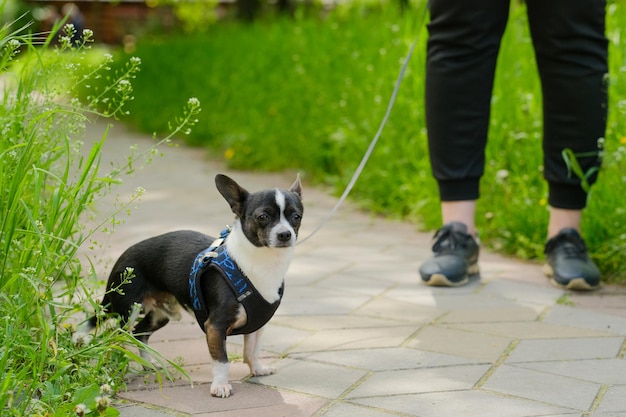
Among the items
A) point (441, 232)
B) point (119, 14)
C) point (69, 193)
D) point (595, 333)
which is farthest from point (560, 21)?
point (119, 14)

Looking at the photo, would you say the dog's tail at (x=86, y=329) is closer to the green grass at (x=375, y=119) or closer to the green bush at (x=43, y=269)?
the green bush at (x=43, y=269)

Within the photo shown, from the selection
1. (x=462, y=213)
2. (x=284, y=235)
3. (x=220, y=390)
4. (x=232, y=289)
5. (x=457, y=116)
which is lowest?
(x=220, y=390)

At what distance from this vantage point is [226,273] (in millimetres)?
2705

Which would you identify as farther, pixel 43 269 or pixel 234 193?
pixel 234 193

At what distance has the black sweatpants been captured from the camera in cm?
377

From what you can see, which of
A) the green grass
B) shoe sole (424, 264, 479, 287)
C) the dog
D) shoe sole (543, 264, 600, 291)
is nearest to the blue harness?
the dog

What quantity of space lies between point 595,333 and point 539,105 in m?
2.00

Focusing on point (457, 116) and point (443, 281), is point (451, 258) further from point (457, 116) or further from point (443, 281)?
point (457, 116)

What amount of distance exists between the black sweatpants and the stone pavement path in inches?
19.9

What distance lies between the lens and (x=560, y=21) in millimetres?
3730

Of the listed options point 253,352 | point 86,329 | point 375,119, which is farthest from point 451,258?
point 375,119

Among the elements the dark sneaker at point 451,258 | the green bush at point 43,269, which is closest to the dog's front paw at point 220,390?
the green bush at point 43,269

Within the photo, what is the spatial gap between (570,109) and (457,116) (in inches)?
18.6

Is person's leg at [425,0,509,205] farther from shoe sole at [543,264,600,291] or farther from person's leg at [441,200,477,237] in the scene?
shoe sole at [543,264,600,291]
